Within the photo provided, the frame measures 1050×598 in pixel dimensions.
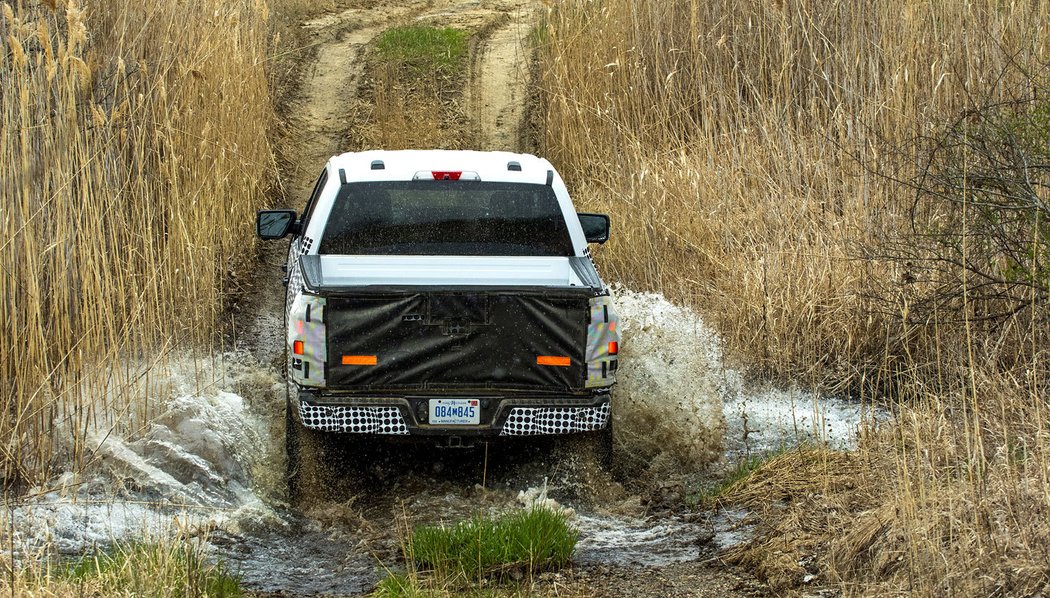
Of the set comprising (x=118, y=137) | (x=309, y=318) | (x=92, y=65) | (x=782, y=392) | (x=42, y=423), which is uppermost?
(x=92, y=65)

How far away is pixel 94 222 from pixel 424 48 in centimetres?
1229

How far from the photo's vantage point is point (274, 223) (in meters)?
7.96

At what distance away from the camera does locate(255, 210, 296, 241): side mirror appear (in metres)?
7.89

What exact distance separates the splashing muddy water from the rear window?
1207 mm

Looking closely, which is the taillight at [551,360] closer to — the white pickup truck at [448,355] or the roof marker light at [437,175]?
the white pickup truck at [448,355]

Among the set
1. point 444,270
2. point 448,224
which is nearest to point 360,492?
point 444,270

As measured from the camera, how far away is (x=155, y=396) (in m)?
7.45

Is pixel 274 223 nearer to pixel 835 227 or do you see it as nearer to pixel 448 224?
pixel 448 224

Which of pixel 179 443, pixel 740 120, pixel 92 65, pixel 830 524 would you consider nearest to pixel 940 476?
pixel 830 524

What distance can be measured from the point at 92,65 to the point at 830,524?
4.90 metres

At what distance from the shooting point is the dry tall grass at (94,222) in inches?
261

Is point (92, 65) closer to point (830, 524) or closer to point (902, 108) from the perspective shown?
point (830, 524)

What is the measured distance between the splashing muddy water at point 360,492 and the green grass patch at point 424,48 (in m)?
10.0

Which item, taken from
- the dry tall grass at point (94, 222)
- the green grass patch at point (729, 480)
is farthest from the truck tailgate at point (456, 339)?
the dry tall grass at point (94, 222)
